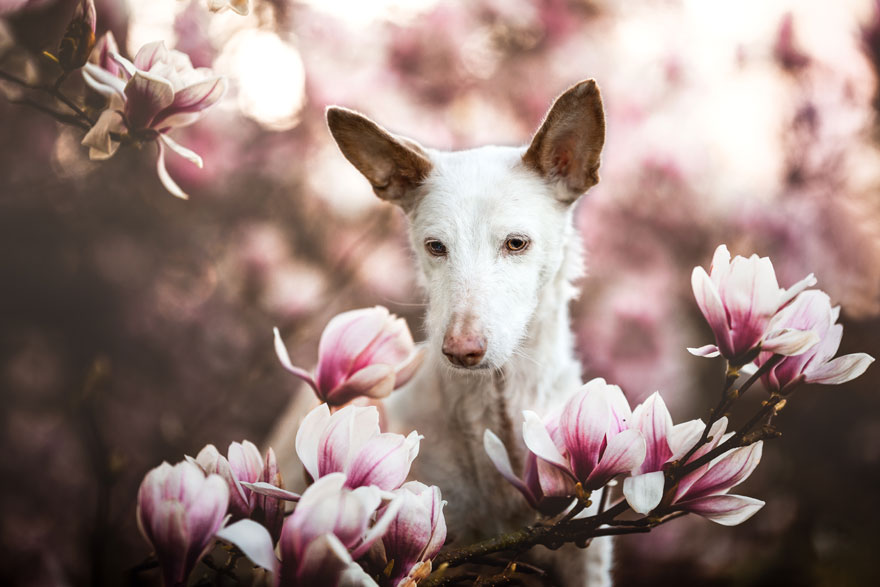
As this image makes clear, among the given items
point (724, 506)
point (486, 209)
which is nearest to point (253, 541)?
point (724, 506)

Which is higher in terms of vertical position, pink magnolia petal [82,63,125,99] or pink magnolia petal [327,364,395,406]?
pink magnolia petal [82,63,125,99]

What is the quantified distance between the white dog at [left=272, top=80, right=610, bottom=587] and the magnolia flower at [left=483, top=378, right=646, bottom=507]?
0.27m

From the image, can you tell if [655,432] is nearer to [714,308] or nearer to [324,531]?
[714,308]

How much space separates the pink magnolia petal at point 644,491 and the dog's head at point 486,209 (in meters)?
0.29

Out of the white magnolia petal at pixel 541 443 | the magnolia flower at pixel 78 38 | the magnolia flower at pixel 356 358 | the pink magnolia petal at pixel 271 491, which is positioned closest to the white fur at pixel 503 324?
the magnolia flower at pixel 356 358

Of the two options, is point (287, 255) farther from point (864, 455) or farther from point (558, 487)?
point (864, 455)

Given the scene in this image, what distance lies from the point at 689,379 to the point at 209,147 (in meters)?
1.63

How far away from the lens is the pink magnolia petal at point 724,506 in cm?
58

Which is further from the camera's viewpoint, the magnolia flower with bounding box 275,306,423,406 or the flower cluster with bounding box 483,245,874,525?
the magnolia flower with bounding box 275,306,423,406

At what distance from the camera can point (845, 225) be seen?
1678 millimetres

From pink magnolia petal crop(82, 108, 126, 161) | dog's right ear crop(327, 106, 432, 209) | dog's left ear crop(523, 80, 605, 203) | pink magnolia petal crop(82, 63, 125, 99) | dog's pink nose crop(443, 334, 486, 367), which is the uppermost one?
dog's left ear crop(523, 80, 605, 203)

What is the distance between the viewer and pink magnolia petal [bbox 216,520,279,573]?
0.47m

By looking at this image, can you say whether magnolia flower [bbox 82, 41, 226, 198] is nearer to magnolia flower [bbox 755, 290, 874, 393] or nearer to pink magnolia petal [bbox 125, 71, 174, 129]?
pink magnolia petal [bbox 125, 71, 174, 129]

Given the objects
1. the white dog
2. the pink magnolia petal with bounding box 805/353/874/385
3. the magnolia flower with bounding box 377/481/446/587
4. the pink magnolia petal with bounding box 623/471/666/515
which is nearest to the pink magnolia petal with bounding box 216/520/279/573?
the magnolia flower with bounding box 377/481/446/587
